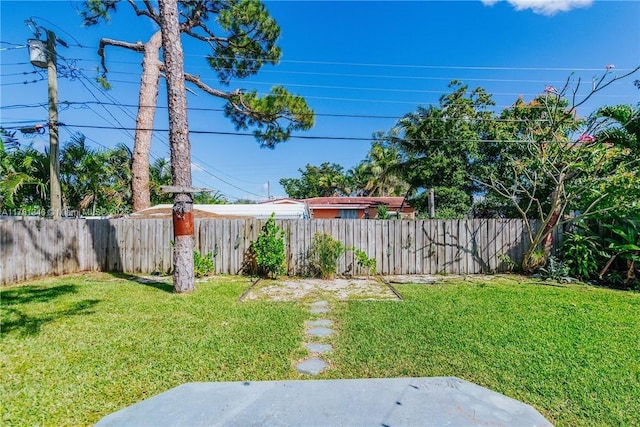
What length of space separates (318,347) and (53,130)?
8551 millimetres

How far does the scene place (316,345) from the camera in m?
3.28

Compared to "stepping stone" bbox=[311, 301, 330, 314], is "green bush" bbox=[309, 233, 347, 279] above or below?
above

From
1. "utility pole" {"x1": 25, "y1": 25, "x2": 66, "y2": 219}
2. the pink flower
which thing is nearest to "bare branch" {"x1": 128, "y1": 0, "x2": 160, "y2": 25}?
"utility pole" {"x1": 25, "y1": 25, "x2": 66, "y2": 219}

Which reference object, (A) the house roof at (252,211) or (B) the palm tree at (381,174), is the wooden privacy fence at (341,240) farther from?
(B) the palm tree at (381,174)

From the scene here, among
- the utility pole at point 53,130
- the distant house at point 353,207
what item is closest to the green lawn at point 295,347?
the utility pole at point 53,130

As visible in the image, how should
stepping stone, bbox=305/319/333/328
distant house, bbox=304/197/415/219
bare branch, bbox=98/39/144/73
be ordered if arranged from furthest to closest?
distant house, bbox=304/197/415/219
bare branch, bbox=98/39/144/73
stepping stone, bbox=305/319/333/328

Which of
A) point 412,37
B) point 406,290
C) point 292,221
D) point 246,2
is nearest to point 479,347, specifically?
point 406,290

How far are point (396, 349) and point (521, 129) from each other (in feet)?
40.0

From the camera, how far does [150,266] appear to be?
764cm

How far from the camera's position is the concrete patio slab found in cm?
202

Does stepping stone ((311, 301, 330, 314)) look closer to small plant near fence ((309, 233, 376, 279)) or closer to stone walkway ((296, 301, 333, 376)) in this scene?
stone walkway ((296, 301, 333, 376))

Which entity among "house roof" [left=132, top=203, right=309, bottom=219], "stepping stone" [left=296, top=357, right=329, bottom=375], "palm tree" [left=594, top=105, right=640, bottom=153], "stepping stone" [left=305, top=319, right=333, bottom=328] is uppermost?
"palm tree" [left=594, top=105, right=640, bottom=153]

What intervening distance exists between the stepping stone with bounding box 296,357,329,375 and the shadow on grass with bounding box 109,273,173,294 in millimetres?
3771

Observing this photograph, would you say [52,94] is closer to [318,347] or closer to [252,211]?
[252,211]
